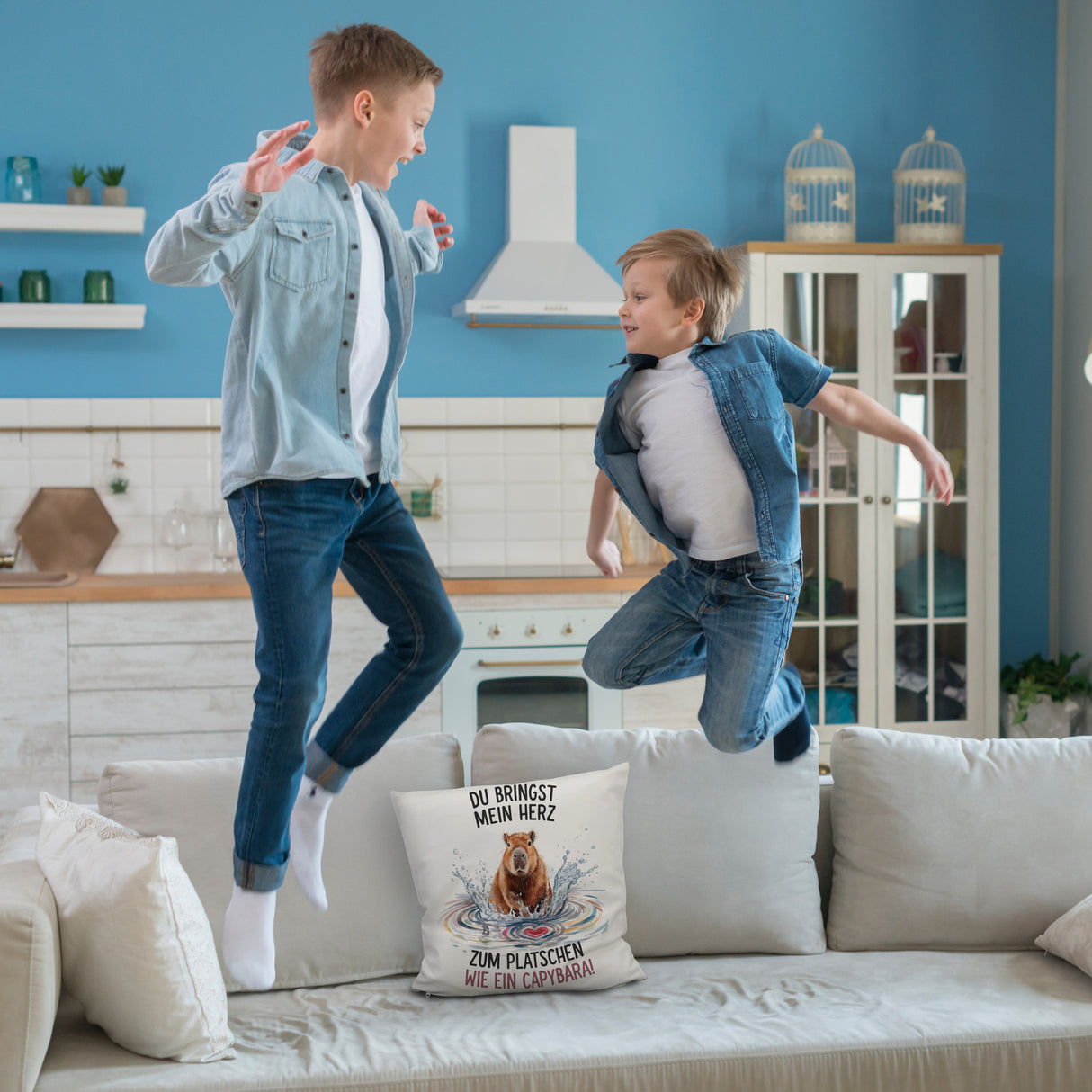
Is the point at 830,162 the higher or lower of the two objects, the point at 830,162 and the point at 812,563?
the higher

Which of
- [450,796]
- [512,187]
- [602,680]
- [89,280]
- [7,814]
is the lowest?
[7,814]

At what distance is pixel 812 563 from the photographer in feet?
14.4

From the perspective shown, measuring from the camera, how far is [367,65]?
1.59 meters

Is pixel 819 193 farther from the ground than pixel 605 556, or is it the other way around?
pixel 819 193

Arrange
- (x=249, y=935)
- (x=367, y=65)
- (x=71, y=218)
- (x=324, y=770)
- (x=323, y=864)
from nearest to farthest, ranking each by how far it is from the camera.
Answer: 1. (x=367, y=65)
2. (x=249, y=935)
3. (x=324, y=770)
4. (x=323, y=864)
5. (x=71, y=218)

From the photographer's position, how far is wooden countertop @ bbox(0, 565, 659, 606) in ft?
12.1

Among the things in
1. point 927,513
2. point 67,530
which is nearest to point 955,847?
point 927,513

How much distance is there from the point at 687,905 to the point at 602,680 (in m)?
0.55

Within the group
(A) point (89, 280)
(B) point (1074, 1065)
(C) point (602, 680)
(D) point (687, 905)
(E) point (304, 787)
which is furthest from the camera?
(A) point (89, 280)

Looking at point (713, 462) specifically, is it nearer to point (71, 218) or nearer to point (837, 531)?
point (837, 531)


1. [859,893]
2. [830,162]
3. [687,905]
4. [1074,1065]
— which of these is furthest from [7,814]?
[830,162]

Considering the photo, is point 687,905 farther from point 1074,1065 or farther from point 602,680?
point 1074,1065

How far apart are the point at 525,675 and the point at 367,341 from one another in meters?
2.33

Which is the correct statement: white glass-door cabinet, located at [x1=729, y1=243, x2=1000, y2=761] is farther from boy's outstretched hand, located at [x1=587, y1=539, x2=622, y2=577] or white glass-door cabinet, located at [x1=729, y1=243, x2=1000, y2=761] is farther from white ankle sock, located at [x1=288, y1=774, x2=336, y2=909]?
white ankle sock, located at [x1=288, y1=774, x2=336, y2=909]
